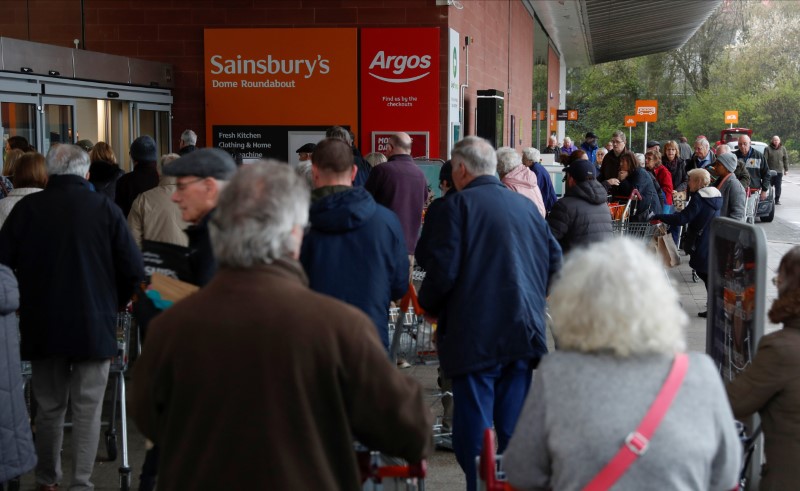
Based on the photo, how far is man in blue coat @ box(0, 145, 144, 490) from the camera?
5.34 metres

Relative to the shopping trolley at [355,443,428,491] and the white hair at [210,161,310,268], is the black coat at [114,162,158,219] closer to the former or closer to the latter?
the shopping trolley at [355,443,428,491]

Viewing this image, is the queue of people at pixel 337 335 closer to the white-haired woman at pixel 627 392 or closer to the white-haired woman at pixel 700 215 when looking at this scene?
the white-haired woman at pixel 627 392

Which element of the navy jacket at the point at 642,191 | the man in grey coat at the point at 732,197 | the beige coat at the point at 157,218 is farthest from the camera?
the navy jacket at the point at 642,191

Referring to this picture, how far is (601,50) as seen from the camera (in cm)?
5178

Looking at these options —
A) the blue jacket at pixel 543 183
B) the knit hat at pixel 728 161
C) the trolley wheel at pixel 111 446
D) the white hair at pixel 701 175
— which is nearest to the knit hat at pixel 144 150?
the trolley wheel at pixel 111 446

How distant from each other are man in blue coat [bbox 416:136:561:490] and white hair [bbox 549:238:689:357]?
7.49 feet

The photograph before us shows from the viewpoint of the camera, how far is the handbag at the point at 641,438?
2701 mm

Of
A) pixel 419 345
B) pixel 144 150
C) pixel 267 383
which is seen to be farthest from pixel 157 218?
pixel 267 383

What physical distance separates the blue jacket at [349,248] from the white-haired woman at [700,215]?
6.62 m

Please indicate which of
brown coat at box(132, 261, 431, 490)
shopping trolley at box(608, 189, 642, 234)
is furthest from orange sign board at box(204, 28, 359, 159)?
brown coat at box(132, 261, 431, 490)

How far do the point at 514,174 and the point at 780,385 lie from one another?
17.4 feet

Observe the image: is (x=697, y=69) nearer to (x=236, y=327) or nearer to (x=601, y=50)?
(x=601, y=50)

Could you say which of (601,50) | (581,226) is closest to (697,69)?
(601,50)

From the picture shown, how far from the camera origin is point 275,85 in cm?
1595
